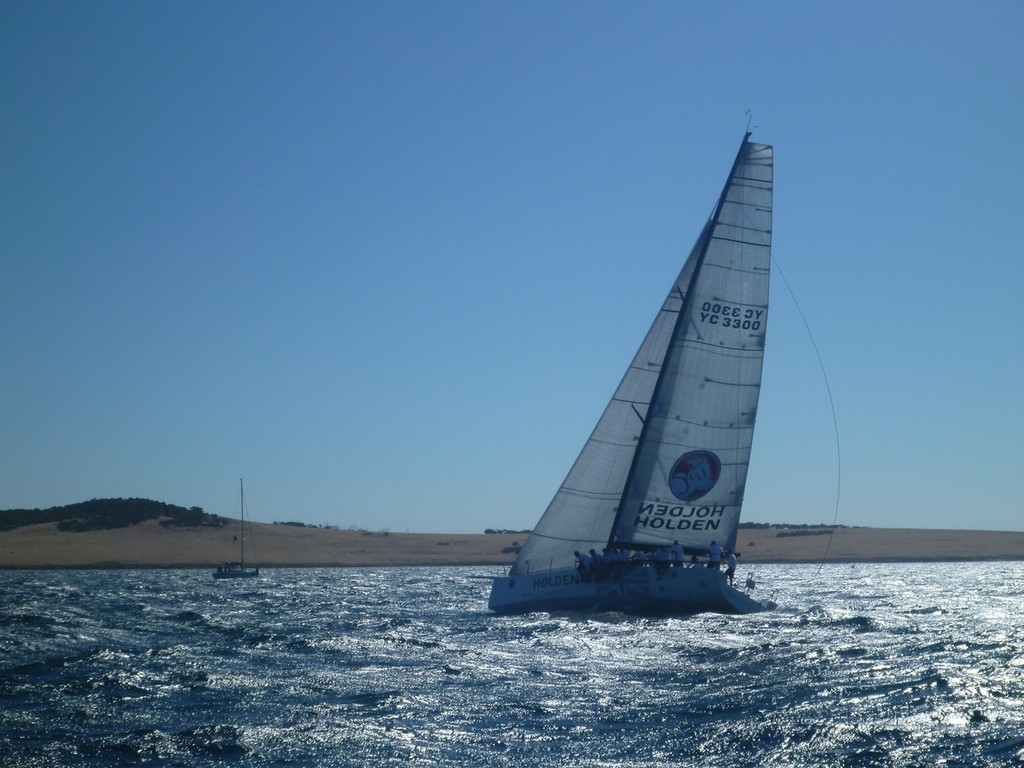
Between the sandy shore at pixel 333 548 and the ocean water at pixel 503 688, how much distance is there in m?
36.2

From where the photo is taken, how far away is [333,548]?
76250 millimetres

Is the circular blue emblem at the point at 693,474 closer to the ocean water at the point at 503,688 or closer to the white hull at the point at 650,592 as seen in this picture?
the white hull at the point at 650,592

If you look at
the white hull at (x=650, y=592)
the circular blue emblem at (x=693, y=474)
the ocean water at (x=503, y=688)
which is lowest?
the ocean water at (x=503, y=688)

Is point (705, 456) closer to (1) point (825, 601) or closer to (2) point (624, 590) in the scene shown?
(2) point (624, 590)

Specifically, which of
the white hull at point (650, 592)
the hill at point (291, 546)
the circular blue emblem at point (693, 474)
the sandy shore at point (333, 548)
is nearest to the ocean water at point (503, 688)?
the white hull at point (650, 592)

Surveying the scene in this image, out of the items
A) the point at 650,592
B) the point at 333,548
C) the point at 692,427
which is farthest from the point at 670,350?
the point at 333,548

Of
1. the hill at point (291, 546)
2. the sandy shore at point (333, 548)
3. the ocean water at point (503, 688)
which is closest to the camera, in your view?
the ocean water at point (503, 688)

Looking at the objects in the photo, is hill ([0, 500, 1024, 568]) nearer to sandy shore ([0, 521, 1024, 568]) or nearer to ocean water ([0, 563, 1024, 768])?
sandy shore ([0, 521, 1024, 568])

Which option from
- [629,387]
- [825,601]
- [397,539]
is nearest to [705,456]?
[629,387]

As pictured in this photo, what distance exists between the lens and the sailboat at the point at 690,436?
30.6 m

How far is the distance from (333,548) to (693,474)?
4943 centimetres

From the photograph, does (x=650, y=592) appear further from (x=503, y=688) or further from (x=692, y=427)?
(x=503, y=688)

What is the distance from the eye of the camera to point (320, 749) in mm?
11812

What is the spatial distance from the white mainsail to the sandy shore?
38.4 metres
